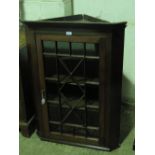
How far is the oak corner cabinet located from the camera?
146cm

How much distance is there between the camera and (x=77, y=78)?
1.63 metres

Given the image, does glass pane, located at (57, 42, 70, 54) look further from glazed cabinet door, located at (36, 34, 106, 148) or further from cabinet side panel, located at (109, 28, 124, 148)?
cabinet side panel, located at (109, 28, 124, 148)

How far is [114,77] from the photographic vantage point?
5.05ft

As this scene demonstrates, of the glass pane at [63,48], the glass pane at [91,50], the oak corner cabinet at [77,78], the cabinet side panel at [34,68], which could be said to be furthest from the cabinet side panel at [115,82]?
the cabinet side panel at [34,68]

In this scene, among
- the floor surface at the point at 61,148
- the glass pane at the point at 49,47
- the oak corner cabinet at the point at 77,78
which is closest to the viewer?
the oak corner cabinet at the point at 77,78

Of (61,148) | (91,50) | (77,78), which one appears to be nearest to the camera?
(91,50)

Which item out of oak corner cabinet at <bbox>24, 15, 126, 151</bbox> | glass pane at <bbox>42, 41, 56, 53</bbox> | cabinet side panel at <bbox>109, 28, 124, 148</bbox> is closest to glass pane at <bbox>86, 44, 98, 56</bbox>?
oak corner cabinet at <bbox>24, 15, 126, 151</bbox>

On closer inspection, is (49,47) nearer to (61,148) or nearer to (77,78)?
(77,78)

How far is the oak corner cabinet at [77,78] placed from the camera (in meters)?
1.46

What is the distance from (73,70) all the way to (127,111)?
740mm

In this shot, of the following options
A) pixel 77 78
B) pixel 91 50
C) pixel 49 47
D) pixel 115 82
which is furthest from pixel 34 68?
pixel 115 82

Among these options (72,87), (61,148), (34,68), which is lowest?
(61,148)

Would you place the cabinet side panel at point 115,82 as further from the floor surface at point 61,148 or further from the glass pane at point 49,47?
the glass pane at point 49,47
